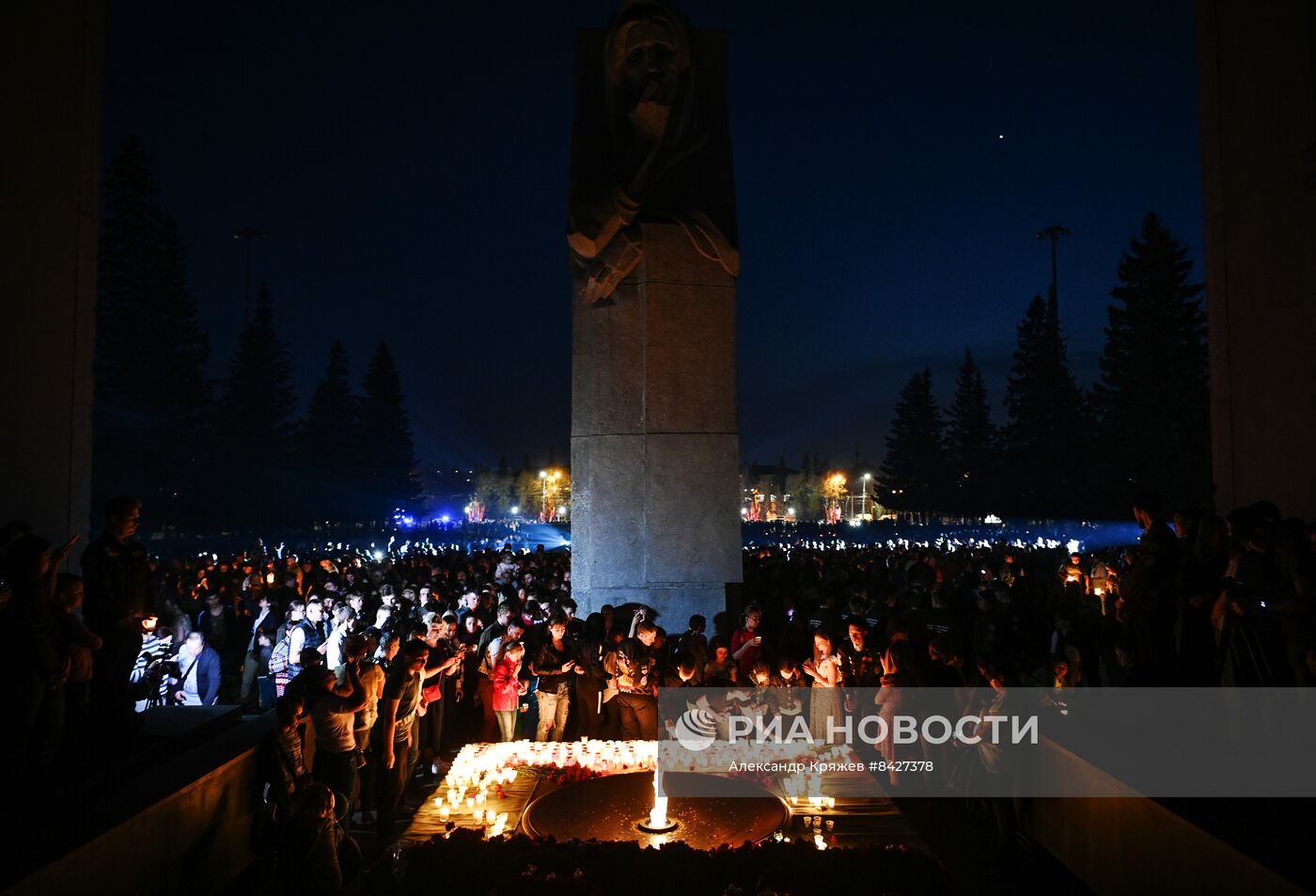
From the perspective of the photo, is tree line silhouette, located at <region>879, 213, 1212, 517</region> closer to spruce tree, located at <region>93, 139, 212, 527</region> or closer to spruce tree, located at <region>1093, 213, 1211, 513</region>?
spruce tree, located at <region>1093, 213, 1211, 513</region>

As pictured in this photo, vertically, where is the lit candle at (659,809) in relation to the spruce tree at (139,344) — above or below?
below

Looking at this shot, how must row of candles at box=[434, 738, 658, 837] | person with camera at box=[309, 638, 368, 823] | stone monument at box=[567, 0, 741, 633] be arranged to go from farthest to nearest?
stone monument at box=[567, 0, 741, 633] → row of candles at box=[434, 738, 658, 837] → person with camera at box=[309, 638, 368, 823]

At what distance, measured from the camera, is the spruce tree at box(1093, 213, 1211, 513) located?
1467 inches

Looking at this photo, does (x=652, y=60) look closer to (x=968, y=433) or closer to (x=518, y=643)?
(x=518, y=643)

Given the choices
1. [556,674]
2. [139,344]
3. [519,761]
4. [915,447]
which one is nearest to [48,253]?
[556,674]

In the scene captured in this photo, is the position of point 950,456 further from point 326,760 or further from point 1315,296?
point 326,760

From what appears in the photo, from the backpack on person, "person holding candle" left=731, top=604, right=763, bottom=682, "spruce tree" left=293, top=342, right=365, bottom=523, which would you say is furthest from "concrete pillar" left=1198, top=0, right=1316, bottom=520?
"spruce tree" left=293, top=342, right=365, bottom=523

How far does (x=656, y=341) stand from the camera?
12.4m

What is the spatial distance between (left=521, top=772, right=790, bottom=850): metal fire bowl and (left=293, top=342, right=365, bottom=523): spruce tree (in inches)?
2035

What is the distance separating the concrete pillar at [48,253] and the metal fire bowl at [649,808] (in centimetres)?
525

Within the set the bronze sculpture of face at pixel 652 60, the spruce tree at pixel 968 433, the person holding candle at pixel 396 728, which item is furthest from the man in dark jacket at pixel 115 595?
the spruce tree at pixel 968 433

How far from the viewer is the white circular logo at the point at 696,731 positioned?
8758 millimetres

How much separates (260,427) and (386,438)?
1353 cm

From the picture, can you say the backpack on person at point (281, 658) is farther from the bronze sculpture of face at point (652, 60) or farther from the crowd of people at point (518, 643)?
the bronze sculpture of face at point (652, 60)
